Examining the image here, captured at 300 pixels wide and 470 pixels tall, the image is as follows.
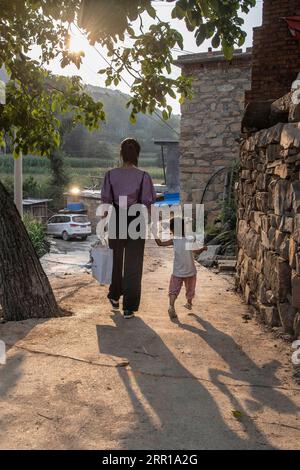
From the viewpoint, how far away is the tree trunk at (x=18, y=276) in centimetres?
450

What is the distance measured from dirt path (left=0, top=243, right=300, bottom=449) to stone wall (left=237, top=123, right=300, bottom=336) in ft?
0.95

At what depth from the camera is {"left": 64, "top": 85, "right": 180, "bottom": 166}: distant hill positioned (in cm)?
6062

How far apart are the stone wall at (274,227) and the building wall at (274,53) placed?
0.95 m

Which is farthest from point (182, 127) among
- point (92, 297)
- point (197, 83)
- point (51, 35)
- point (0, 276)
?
point (0, 276)

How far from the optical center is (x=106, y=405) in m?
2.70

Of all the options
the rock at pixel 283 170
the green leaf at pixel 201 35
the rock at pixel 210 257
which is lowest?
the rock at pixel 210 257

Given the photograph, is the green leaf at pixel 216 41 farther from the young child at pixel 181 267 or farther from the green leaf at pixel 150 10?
the young child at pixel 181 267

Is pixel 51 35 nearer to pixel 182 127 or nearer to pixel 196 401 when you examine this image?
pixel 196 401

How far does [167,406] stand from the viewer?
106 inches

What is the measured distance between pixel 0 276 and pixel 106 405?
2.22 m

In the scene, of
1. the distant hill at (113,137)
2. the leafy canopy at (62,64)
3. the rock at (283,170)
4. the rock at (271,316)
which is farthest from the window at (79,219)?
the distant hill at (113,137)

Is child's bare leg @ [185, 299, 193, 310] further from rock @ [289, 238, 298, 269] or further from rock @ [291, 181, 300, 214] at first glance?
rock @ [291, 181, 300, 214]

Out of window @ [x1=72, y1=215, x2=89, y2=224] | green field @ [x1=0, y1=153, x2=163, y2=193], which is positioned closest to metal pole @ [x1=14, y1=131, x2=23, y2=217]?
window @ [x1=72, y1=215, x2=89, y2=224]

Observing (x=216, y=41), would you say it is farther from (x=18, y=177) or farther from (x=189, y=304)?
(x=18, y=177)
